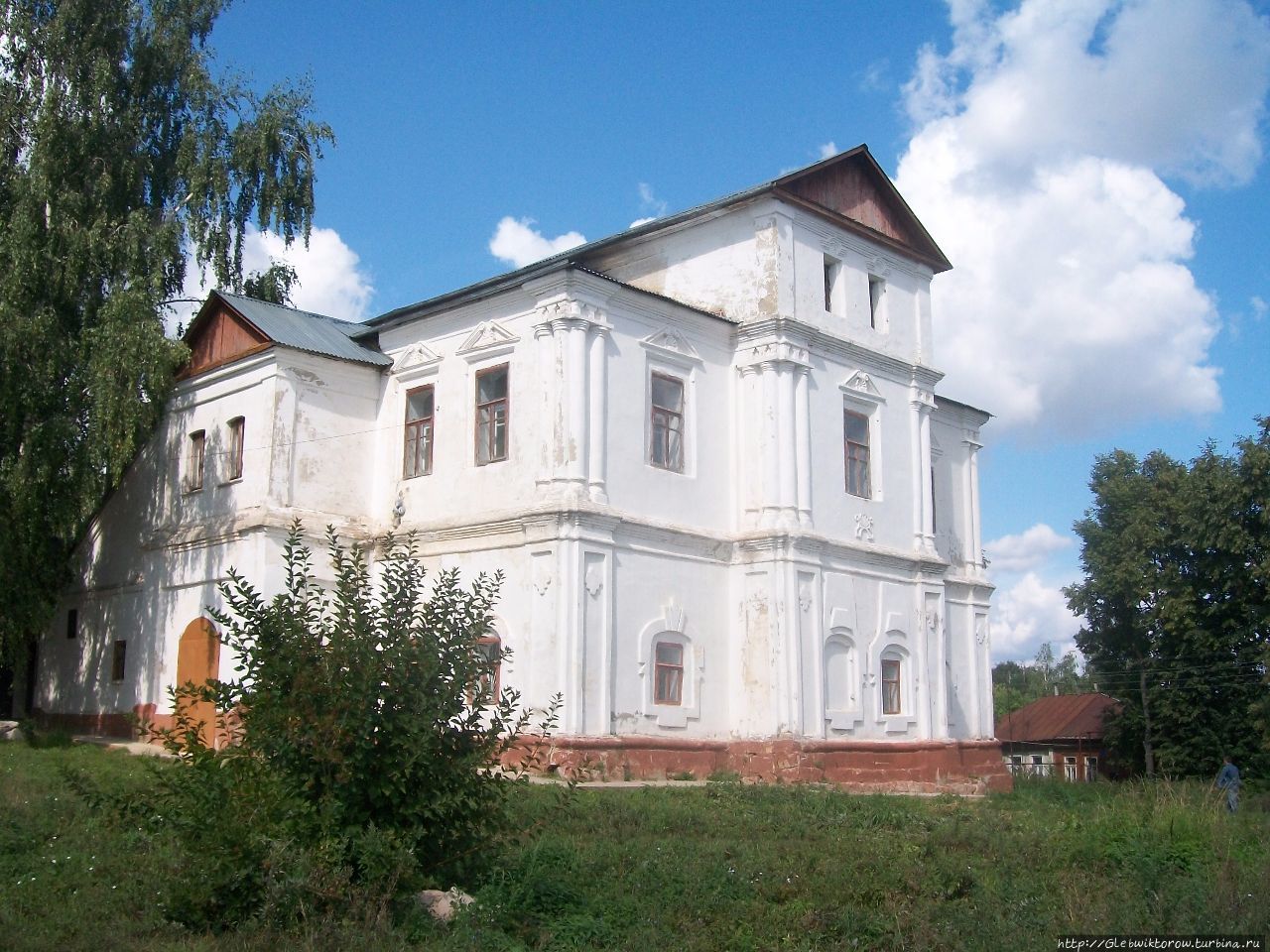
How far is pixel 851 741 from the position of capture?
22469 mm

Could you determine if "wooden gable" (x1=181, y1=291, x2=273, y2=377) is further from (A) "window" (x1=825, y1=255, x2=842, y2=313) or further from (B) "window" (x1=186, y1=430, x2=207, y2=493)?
Answer: (A) "window" (x1=825, y1=255, x2=842, y2=313)

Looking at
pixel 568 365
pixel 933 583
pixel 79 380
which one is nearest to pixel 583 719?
pixel 568 365

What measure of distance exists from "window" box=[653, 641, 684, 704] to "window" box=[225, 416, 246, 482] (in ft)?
26.9

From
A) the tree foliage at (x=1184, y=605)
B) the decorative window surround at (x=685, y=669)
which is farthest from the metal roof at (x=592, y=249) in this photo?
the tree foliage at (x=1184, y=605)

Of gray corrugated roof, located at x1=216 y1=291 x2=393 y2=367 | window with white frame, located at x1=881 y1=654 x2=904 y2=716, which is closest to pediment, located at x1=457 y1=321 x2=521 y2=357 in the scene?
gray corrugated roof, located at x1=216 y1=291 x2=393 y2=367

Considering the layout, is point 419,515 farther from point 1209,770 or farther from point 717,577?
point 1209,770

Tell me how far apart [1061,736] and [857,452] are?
3481 cm

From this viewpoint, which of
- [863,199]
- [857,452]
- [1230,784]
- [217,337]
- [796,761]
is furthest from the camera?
[863,199]

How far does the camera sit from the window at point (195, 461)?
2361 centimetres

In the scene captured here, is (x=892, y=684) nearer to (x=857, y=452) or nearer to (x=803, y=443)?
(x=857, y=452)

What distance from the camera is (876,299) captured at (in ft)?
84.5

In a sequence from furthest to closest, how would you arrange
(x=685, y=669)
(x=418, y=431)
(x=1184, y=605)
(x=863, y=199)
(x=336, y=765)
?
(x=1184, y=605) < (x=863, y=199) < (x=418, y=431) < (x=685, y=669) < (x=336, y=765)

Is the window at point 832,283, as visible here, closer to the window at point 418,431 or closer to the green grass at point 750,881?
the window at point 418,431

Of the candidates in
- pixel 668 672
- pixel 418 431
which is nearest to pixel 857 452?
pixel 668 672
